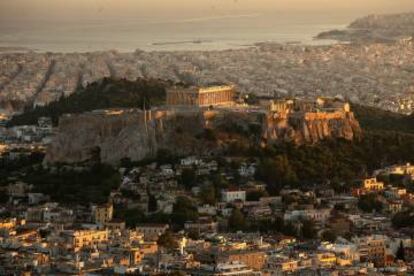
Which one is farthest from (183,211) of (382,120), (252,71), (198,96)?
(252,71)

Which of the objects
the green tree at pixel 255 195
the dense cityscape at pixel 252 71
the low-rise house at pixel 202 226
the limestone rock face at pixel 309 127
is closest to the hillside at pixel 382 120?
the limestone rock face at pixel 309 127

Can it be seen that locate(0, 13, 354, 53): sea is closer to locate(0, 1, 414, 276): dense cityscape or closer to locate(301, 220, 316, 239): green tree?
locate(0, 1, 414, 276): dense cityscape

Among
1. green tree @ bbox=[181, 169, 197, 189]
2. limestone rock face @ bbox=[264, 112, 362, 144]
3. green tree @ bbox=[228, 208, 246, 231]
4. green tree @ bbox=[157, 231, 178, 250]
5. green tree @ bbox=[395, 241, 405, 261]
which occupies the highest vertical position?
limestone rock face @ bbox=[264, 112, 362, 144]

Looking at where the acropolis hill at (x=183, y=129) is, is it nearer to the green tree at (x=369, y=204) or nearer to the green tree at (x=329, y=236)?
the green tree at (x=369, y=204)

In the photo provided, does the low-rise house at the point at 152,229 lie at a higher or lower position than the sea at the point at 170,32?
lower

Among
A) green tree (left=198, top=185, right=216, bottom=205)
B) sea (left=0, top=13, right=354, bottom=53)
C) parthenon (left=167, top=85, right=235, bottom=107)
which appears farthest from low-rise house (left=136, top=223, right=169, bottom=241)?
sea (left=0, top=13, right=354, bottom=53)

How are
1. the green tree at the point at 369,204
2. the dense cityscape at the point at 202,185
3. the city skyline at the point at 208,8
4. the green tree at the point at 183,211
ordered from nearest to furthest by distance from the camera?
the dense cityscape at the point at 202,185, the green tree at the point at 183,211, the green tree at the point at 369,204, the city skyline at the point at 208,8
